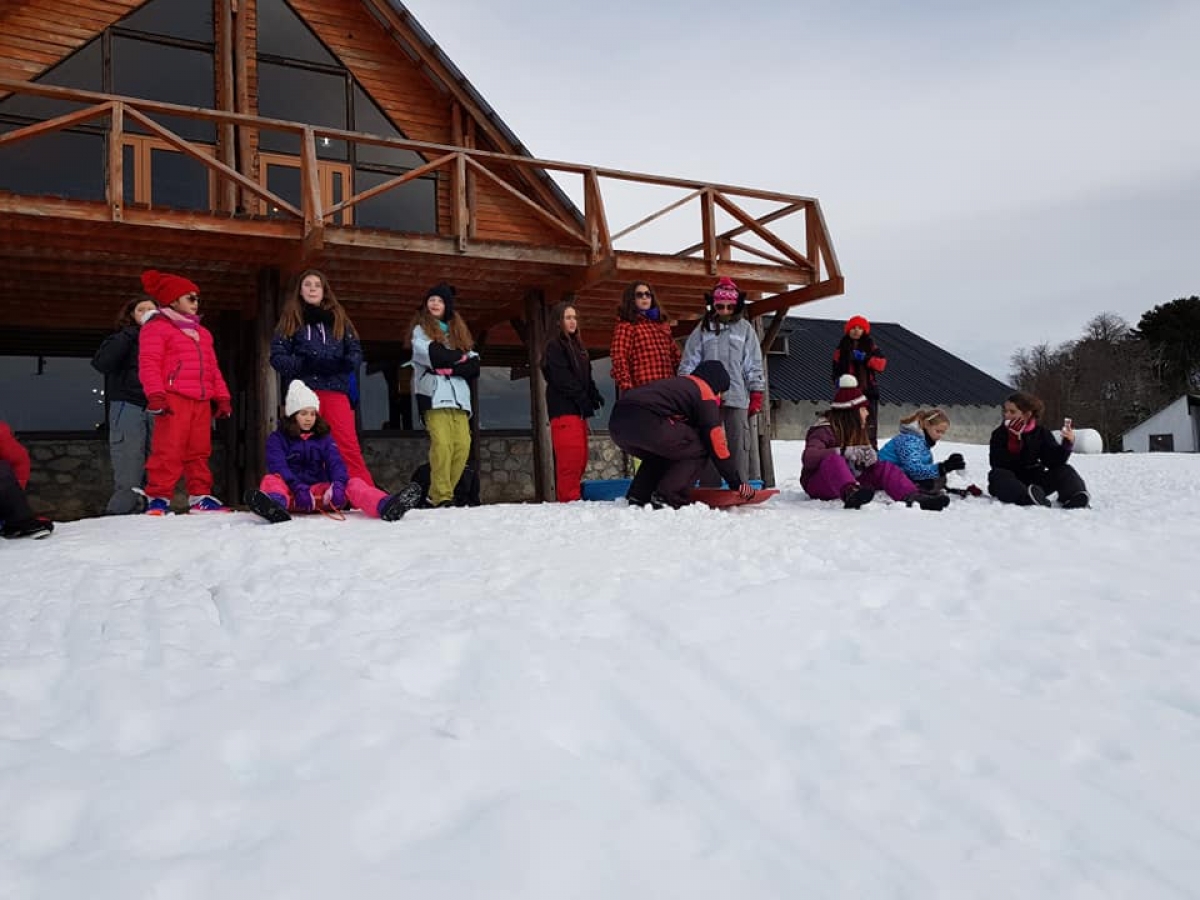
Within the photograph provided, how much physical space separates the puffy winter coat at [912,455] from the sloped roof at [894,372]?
57.1 ft

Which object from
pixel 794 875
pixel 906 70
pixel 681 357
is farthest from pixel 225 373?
pixel 906 70

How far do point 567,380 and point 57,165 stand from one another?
247 inches

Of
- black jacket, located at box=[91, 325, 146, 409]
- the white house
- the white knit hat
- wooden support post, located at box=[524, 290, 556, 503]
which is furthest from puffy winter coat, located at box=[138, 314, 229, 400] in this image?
the white house

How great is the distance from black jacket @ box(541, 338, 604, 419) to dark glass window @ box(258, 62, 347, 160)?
16.0 feet

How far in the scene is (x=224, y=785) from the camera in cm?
178

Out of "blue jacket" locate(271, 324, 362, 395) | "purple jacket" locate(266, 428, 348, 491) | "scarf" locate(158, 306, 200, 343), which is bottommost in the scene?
"purple jacket" locate(266, 428, 348, 491)

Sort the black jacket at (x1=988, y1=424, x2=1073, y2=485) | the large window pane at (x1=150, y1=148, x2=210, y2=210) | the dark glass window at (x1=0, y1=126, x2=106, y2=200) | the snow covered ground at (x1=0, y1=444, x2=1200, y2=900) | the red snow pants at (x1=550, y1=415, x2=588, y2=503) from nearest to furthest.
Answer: the snow covered ground at (x1=0, y1=444, x2=1200, y2=900) < the black jacket at (x1=988, y1=424, x2=1073, y2=485) < the red snow pants at (x1=550, y1=415, x2=588, y2=503) < the dark glass window at (x1=0, y1=126, x2=106, y2=200) < the large window pane at (x1=150, y1=148, x2=210, y2=210)

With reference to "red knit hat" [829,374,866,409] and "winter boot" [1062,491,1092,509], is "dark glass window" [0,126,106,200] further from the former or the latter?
"winter boot" [1062,491,1092,509]

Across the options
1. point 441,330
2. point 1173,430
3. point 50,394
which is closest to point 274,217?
point 441,330

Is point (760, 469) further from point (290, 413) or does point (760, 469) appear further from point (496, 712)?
point (496, 712)

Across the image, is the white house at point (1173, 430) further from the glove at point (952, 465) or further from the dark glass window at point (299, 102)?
the dark glass window at point (299, 102)

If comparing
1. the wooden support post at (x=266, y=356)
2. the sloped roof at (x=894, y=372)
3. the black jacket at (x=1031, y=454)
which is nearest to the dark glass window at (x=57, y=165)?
the wooden support post at (x=266, y=356)

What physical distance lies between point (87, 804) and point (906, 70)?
1488 centimetres

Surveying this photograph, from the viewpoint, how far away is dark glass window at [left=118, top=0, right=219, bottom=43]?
9164mm
